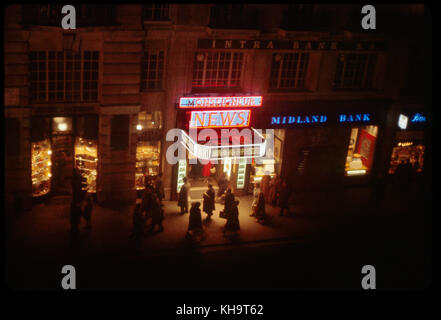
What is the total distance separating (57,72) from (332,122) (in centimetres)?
1419

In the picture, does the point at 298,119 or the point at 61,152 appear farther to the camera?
the point at 298,119

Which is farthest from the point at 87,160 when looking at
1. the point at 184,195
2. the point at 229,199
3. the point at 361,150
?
the point at 361,150

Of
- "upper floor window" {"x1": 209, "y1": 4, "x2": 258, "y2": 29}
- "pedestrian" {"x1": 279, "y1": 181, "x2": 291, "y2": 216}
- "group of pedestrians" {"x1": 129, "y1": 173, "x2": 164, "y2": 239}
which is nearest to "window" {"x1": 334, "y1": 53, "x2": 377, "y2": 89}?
"upper floor window" {"x1": 209, "y1": 4, "x2": 258, "y2": 29}

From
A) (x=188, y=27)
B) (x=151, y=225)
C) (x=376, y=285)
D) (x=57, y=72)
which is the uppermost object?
(x=188, y=27)

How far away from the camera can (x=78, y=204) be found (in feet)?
73.7

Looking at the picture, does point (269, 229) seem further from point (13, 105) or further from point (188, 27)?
point (13, 105)

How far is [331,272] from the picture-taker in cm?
2202

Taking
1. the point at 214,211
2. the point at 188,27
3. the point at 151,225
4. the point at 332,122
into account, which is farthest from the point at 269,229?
the point at 188,27

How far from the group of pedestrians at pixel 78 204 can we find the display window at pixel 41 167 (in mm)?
1333

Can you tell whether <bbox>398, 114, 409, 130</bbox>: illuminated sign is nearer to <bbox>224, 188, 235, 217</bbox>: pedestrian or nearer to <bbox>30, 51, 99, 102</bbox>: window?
<bbox>224, 188, 235, 217</bbox>: pedestrian

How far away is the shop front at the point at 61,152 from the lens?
24.4 m

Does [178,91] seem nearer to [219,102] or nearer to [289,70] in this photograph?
[219,102]

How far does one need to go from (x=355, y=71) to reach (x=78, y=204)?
16.3m

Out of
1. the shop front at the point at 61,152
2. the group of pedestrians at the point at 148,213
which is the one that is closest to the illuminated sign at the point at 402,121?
the group of pedestrians at the point at 148,213
